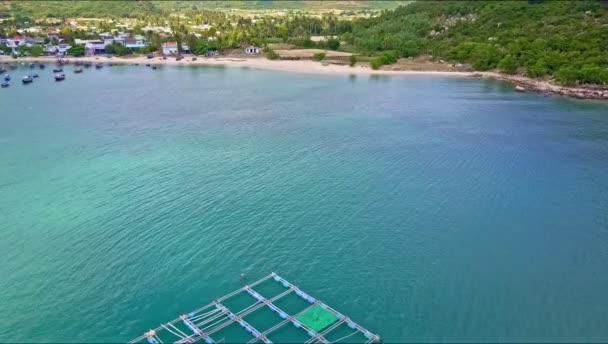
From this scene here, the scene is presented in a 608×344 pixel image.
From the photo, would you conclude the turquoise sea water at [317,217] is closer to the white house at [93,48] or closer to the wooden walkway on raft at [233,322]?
the wooden walkway on raft at [233,322]

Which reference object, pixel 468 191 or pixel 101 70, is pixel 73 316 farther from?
pixel 101 70

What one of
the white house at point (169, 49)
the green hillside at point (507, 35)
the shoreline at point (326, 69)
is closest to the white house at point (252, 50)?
the shoreline at point (326, 69)

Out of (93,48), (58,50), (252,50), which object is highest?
(93,48)

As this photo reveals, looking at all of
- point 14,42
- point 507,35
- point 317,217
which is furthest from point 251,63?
point 317,217

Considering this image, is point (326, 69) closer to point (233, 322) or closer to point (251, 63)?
point (251, 63)

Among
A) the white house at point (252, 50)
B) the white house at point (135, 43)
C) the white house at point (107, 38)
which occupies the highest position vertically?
the white house at point (107, 38)

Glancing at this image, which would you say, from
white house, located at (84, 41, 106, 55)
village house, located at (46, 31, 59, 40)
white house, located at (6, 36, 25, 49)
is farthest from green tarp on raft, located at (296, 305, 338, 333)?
village house, located at (46, 31, 59, 40)
